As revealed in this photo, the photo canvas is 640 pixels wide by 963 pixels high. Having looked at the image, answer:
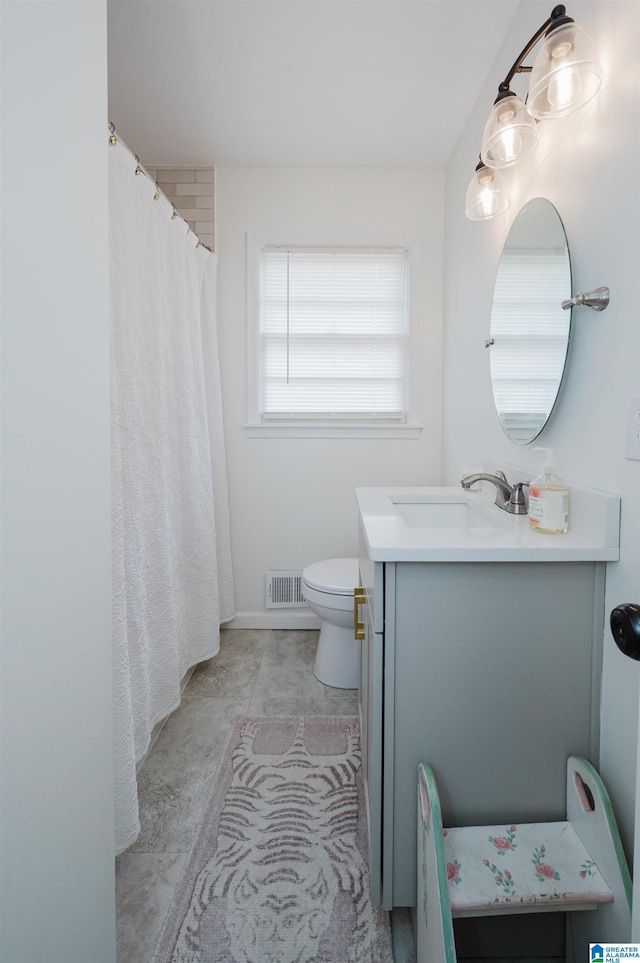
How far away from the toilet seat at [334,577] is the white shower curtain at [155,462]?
1.56 feet

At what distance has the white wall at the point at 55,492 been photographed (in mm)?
577

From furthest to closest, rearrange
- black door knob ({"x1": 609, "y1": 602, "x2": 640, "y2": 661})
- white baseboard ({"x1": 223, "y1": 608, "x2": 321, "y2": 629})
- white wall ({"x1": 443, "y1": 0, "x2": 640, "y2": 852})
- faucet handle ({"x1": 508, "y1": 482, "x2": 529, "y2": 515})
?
white baseboard ({"x1": 223, "y1": 608, "x2": 321, "y2": 629})
faucet handle ({"x1": 508, "y1": 482, "x2": 529, "y2": 515})
white wall ({"x1": 443, "y1": 0, "x2": 640, "y2": 852})
black door knob ({"x1": 609, "y1": 602, "x2": 640, "y2": 661})

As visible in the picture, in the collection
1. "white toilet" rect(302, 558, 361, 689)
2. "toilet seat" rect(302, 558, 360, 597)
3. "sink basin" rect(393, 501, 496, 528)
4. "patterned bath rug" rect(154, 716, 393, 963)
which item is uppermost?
"sink basin" rect(393, 501, 496, 528)

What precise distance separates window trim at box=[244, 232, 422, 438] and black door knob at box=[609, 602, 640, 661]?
2.14 m

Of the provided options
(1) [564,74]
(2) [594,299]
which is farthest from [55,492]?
(1) [564,74]

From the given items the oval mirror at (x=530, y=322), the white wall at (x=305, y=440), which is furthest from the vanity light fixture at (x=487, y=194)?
the white wall at (x=305, y=440)

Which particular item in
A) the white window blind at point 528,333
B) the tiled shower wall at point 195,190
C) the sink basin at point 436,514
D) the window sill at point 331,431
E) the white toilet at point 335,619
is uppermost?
the tiled shower wall at point 195,190

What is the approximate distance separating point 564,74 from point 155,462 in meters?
1.47

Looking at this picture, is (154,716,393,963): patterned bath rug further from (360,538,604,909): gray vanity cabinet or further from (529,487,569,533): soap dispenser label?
(529,487,569,533): soap dispenser label

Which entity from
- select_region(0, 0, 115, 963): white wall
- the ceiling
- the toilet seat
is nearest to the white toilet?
the toilet seat

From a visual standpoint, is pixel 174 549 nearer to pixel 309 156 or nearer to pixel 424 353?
pixel 424 353

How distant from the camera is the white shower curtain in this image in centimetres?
132

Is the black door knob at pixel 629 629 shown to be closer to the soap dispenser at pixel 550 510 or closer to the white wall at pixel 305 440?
the soap dispenser at pixel 550 510

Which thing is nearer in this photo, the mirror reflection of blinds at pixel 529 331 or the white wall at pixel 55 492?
the white wall at pixel 55 492
